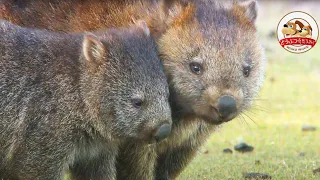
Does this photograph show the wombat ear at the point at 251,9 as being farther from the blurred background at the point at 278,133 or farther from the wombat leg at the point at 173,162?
the wombat leg at the point at 173,162

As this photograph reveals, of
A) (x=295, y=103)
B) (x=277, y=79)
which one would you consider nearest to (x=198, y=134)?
(x=295, y=103)

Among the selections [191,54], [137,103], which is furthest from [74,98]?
[191,54]

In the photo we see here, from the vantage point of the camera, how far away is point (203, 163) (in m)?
8.40

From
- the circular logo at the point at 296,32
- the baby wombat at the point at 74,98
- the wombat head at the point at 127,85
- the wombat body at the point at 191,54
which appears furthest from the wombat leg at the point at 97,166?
the circular logo at the point at 296,32

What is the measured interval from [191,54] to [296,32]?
14.5ft

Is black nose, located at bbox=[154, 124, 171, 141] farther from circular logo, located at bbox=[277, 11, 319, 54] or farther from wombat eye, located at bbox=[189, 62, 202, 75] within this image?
circular logo, located at bbox=[277, 11, 319, 54]

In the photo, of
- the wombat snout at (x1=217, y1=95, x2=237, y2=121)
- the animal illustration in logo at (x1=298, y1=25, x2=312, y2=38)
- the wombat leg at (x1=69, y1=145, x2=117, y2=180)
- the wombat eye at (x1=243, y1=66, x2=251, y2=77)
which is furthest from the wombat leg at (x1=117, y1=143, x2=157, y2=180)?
the animal illustration in logo at (x1=298, y1=25, x2=312, y2=38)

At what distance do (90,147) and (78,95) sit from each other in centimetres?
46

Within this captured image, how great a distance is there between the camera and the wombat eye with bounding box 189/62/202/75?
20.5 ft

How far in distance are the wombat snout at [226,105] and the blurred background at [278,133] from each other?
3.28 ft

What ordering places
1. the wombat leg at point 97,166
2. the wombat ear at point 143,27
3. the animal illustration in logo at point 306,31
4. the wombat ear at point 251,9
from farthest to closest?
the animal illustration in logo at point 306,31 < the wombat ear at point 251,9 < the wombat leg at point 97,166 < the wombat ear at point 143,27

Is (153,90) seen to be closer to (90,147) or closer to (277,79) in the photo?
(90,147)

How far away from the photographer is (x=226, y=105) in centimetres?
597

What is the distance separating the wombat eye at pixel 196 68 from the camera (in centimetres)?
625
